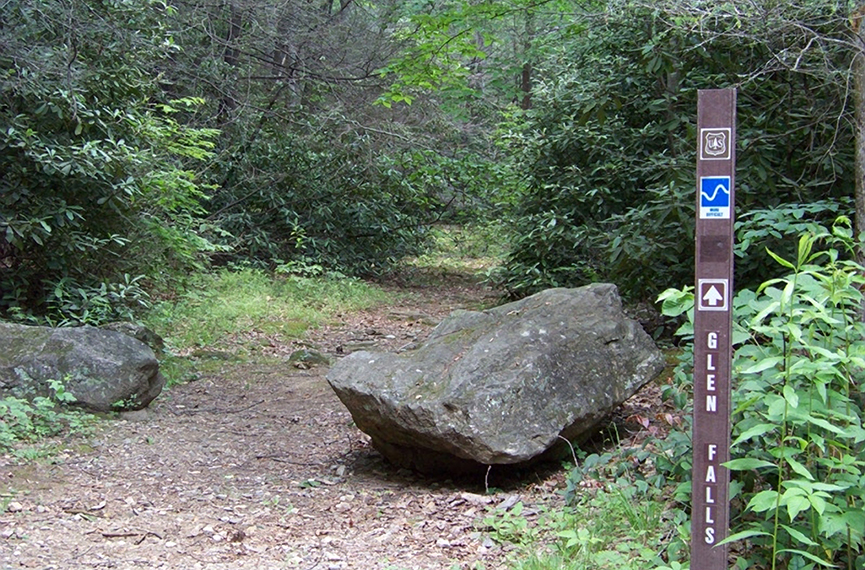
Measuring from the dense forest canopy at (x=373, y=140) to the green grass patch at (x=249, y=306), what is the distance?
478 mm

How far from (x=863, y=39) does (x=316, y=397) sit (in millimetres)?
5463

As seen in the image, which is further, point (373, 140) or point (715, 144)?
point (373, 140)

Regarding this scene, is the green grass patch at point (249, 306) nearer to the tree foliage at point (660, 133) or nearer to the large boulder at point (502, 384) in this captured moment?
the tree foliage at point (660, 133)

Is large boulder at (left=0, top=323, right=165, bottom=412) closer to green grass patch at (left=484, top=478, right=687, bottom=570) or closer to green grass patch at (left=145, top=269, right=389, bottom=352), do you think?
green grass patch at (left=145, top=269, right=389, bottom=352)

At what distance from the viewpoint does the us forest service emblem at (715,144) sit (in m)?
3.15

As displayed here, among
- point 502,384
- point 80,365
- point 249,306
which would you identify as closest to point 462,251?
point 249,306

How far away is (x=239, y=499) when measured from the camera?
5.36 m

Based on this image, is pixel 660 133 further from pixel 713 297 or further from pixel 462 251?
pixel 462 251

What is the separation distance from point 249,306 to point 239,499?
670 centimetres

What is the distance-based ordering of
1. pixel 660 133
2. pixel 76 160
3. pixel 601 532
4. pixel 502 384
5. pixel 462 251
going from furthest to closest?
1. pixel 462 251
2. pixel 660 133
3. pixel 76 160
4. pixel 502 384
5. pixel 601 532

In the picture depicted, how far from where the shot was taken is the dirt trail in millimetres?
4324

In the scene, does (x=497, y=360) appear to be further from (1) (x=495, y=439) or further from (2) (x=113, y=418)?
(2) (x=113, y=418)

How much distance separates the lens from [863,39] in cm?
503

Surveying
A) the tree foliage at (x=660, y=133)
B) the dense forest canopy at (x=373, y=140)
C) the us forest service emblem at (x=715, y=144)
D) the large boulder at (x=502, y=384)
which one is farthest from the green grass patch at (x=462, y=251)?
the us forest service emblem at (x=715, y=144)
